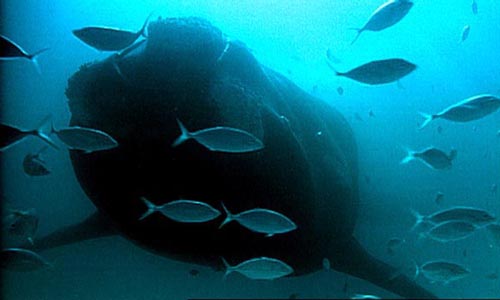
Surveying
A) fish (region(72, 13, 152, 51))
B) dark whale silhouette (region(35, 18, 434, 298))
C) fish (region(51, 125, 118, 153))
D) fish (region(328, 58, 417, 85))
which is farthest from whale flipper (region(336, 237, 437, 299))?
fish (region(72, 13, 152, 51))

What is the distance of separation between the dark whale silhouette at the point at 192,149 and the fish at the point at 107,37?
0.09m

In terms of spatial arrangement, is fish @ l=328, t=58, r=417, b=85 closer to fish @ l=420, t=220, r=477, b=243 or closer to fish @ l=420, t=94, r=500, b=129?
fish @ l=420, t=94, r=500, b=129

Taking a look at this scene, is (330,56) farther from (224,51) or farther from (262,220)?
(262,220)

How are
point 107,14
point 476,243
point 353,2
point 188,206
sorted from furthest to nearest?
point 107,14
point 353,2
point 476,243
point 188,206

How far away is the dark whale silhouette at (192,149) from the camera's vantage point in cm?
330

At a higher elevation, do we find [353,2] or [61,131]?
[353,2]

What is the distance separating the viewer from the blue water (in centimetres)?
1423

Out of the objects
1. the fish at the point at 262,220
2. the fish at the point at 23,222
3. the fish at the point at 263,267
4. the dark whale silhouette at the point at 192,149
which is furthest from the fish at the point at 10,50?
the fish at the point at 263,267

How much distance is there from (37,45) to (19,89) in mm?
2186

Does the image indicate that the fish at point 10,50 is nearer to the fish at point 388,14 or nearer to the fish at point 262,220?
the fish at point 262,220

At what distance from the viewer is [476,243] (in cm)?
1417

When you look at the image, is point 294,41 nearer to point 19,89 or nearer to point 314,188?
point 19,89

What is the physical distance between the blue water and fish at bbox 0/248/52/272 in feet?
28.5

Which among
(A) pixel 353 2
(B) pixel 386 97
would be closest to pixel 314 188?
(A) pixel 353 2
